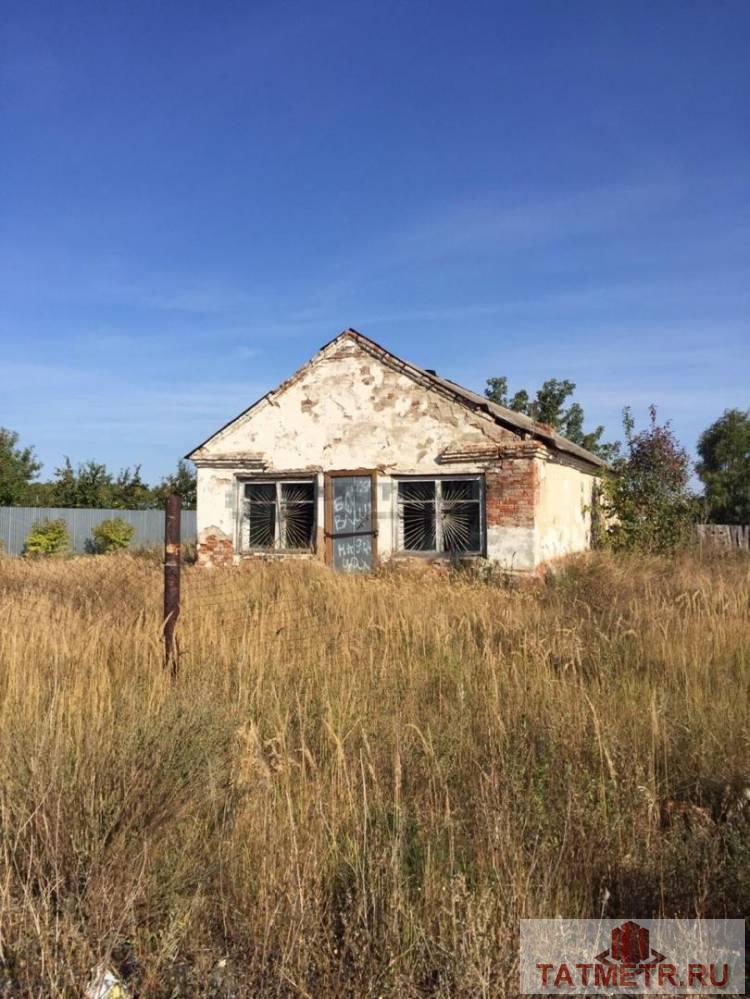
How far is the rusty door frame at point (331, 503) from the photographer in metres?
13.6

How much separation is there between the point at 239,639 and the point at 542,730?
2.64m

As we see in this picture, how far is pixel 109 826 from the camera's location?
95.0 inches

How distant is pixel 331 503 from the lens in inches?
553

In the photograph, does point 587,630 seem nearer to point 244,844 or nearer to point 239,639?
point 239,639

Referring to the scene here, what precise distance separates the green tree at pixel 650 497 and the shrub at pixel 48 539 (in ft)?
54.6

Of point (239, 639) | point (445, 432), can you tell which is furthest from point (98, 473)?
point (239, 639)

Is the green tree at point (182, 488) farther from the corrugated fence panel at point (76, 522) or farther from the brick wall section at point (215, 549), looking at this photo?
the brick wall section at point (215, 549)

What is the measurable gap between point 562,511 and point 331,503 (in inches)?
196

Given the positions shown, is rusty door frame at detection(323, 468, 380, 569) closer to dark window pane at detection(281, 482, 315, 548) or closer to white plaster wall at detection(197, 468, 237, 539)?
dark window pane at detection(281, 482, 315, 548)

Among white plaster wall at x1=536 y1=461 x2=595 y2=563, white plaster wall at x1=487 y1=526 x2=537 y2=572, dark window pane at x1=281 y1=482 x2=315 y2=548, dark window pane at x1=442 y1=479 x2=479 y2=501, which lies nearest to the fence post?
white plaster wall at x1=487 y1=526 x2=537 y2=572

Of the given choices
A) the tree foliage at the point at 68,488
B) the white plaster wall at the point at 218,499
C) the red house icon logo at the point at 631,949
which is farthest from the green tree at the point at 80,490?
the red house icon logo at the point at 631,949

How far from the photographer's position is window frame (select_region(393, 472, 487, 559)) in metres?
13.0

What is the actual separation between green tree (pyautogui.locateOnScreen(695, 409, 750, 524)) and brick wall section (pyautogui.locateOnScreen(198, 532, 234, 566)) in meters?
22.9

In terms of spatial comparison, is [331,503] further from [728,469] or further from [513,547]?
[728,469]
